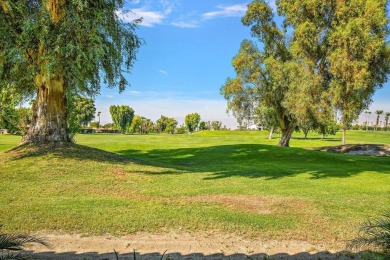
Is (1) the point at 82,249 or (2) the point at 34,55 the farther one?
(2) the point at 34,55

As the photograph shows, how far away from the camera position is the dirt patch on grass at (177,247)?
23.5ft

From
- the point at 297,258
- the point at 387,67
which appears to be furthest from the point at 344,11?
the point at 297,258

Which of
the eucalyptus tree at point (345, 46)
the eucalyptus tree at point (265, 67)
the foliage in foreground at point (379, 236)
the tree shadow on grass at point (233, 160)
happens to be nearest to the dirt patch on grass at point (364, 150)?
the eucalyptus tree at point (265, 67)

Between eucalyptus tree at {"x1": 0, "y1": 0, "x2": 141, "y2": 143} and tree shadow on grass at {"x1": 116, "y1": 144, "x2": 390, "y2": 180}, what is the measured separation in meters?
5.38

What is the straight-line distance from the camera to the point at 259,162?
2367 centimetres

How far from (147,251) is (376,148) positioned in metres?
34.5

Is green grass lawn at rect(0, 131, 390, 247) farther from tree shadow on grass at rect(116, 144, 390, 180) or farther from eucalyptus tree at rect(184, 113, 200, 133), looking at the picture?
eucalyptus tree at rect(184, 113, 200, 133)

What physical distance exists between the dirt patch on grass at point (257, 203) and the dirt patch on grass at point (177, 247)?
2.36 metres

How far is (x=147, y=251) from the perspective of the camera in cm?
735

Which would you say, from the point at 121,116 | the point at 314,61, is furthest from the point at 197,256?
the point at 121,116

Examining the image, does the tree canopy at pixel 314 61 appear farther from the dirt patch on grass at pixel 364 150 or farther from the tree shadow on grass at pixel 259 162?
the dirt patch on grass at pixel 364 150

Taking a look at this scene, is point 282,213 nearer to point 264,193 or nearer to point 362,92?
point 264,193

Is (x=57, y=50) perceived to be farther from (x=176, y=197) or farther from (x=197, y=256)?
(x=197, y=256)

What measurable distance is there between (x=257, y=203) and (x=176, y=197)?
2.68m
